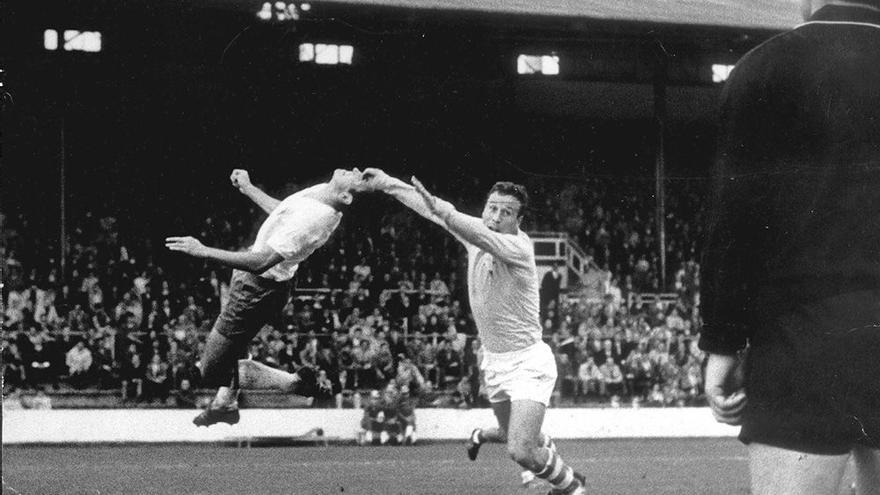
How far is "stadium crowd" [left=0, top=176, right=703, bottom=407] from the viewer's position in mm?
17250

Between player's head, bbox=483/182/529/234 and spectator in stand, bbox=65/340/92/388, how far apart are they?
10843 millimetres

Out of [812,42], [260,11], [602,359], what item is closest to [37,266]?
[260,11]

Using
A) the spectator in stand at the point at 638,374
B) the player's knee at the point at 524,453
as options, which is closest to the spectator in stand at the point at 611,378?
the spectator in stand at the point at 638,374

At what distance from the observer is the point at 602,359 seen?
780 inches

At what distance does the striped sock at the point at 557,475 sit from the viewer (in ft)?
25.8

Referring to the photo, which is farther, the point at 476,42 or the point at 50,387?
the point at 476,42

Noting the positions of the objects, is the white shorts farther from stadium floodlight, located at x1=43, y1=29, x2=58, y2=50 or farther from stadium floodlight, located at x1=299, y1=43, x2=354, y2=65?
stadium floodlight, located at x1=43, y1=29, x2=58, y2=50

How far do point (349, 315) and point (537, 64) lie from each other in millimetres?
9893

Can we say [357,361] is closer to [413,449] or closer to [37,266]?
[413,449]

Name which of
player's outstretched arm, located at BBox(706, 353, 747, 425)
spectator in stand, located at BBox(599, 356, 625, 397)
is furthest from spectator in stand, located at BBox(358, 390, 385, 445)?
player's outstretched arm, located at BBox(706, 353, 747, 425)

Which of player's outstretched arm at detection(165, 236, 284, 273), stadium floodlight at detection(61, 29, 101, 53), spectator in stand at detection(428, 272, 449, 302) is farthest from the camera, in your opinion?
stadium floodlight at detection(61, 29, 101, 53)

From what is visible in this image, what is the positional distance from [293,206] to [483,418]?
9.74 metres

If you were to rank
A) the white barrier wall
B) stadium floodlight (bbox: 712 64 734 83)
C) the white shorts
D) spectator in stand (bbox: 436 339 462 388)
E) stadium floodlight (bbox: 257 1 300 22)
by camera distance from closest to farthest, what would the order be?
the white shorts → the white barrier wall → spectator in stand (bbox: 436 339 462 388) → stadium floodlight (bbox: 257 1 300 22) → stadium floodlight (bbox: 712 64 734 83)

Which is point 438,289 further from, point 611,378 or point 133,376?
point 133,376
